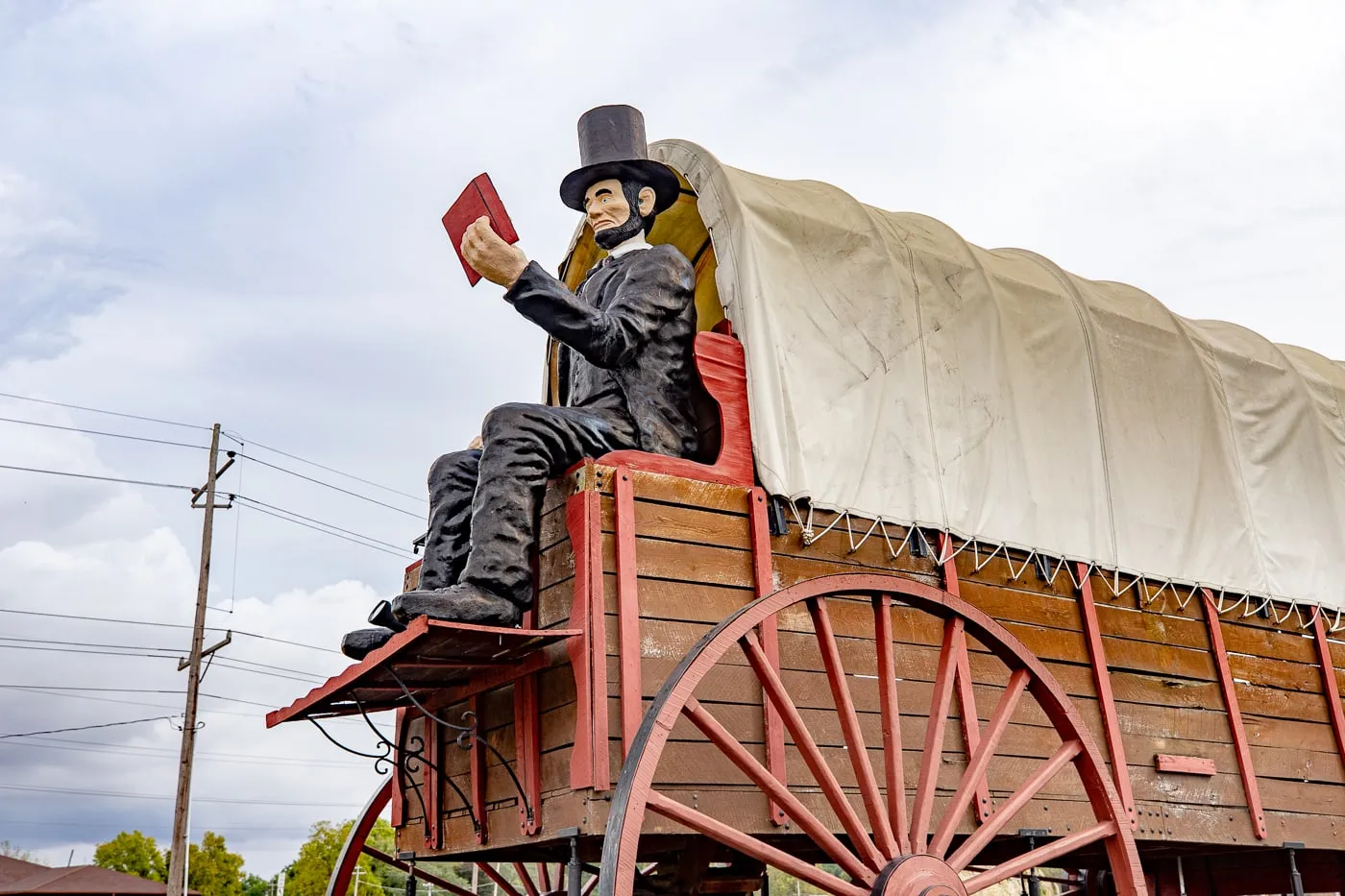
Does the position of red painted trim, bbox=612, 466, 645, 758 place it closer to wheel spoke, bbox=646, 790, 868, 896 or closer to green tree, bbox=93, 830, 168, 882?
wheel spoke, bbox=646, 790, 868, 896

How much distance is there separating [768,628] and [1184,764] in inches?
94.0

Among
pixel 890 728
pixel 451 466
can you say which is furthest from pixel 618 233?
pixel 890 728

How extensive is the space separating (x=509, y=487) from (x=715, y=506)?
2.54 feet

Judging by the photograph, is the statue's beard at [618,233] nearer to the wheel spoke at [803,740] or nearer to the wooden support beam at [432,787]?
the wheel spoke at [803,740]

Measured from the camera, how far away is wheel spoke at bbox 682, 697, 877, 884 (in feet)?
11.4

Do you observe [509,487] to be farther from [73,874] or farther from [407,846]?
[73,874]

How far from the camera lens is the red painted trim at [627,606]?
146 inches

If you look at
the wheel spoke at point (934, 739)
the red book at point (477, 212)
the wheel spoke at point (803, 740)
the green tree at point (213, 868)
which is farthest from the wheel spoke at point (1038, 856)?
the green tree at point (213, 868)

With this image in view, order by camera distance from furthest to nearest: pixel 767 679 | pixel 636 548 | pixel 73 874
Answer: pixel 73 874 → pixel 636 548 → pixel 767 679

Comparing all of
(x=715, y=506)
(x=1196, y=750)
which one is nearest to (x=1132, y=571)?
(x=1196, y=750)

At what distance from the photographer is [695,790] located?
3.83m

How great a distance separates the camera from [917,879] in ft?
12.1

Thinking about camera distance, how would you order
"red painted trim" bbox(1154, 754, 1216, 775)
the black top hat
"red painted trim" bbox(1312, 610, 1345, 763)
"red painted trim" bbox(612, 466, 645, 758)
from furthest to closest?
"red painted trim" bbox(1312, 610, 1345, 763), "red painted trim" bbox(1154, 754, 1216, 775), the black top hat, "red painted trim" bbox(612, 466, 645, 758)

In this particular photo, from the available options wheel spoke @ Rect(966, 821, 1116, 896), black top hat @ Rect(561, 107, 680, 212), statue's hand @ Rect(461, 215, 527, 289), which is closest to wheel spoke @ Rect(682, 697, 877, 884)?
wheel spoke @ Rect(966, 821, 1116, 896)
